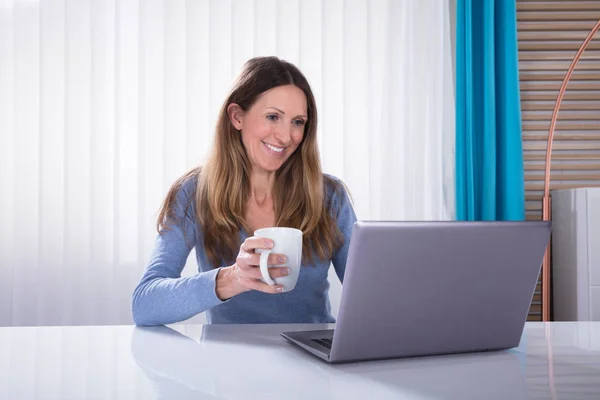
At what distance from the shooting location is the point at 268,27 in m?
2.78

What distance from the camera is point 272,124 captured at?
165 cm

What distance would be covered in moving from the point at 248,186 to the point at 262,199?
0.06 meters

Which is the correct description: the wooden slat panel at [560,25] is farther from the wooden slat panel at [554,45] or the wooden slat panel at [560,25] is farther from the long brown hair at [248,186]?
the long brown hair at [248,186]

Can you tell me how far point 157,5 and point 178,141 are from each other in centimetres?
68

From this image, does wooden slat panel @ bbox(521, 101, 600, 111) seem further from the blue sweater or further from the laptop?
the laptop

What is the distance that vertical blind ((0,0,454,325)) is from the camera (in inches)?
108

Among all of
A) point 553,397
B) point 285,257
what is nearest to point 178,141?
point 285,257

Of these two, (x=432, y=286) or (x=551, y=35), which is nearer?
(x=432, y=286)

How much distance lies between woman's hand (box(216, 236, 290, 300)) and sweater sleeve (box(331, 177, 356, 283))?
0.58 m

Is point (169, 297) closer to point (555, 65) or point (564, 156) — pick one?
point (564, 156)

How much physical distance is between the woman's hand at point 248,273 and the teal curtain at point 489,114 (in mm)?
1834

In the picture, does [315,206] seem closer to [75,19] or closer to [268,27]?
[268,27]

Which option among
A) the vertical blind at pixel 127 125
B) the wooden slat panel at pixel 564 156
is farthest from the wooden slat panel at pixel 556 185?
the vertical blind at pixel 127 125

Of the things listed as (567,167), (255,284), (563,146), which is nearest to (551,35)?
(563,146)
